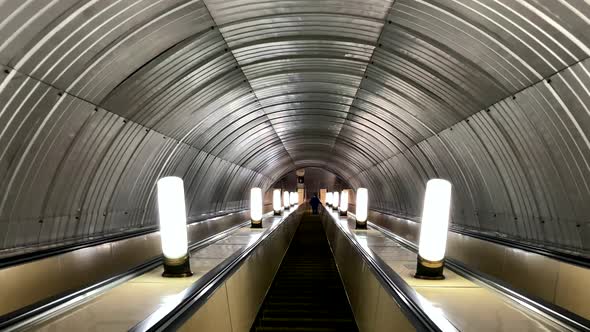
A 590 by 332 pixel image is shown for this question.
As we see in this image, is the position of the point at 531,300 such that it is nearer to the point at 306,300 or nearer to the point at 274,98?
the point at 306,300

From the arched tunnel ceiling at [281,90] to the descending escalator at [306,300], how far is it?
168 inches

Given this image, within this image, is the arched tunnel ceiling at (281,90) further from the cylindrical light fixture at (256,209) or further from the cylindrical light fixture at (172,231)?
the cylindrical light fixture at (256,209)

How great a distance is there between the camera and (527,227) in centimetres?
966

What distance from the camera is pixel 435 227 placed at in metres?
5.74

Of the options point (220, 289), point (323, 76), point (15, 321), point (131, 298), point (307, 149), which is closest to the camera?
point (15, 321)

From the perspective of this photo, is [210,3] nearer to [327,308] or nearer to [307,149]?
[327,308]

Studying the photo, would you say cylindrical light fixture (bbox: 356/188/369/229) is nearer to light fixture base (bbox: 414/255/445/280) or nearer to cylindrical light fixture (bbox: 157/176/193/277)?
light fixture base (bbox: 414/255/445/280)

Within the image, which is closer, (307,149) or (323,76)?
(323,76)

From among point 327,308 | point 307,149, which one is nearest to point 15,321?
point 327,308

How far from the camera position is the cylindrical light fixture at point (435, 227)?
573 cm

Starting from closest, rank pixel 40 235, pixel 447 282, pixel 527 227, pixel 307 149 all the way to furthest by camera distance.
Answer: pixel 447 282 → pixel 40 235 → pixel 527 227 → pixel 307 149

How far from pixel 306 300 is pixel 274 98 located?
7.14 metres

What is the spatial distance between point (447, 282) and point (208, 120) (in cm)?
941

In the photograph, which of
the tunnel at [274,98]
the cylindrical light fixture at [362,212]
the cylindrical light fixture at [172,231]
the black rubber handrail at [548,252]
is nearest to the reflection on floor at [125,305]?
the tunnel at [274,98]
